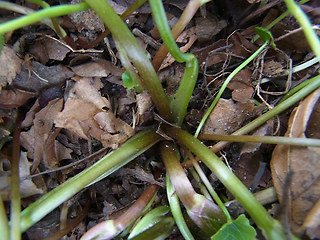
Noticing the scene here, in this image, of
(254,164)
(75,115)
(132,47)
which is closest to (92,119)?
(75,115)

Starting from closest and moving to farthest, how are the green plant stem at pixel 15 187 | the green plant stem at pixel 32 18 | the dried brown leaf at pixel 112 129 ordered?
1. the green plant stem at pixel 32 18
2. the green plant stem at pixel 15 187
3. the dried brown leaf at pixel 112 129

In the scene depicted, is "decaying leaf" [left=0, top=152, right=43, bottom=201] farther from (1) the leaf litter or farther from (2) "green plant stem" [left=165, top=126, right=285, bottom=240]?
(2) "green plant stem" [left=165, top=126, right=285, bottom=240]

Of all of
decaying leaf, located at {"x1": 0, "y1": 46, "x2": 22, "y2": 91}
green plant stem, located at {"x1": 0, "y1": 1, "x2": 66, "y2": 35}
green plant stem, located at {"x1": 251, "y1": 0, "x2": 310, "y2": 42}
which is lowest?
green plant stem, located at {"x1": 251, "y1": 0, "x2": 310, "y2": 42}

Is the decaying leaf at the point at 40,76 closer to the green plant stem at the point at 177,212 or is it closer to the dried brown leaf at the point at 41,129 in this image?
the dried brown leaf at the point at 41,129

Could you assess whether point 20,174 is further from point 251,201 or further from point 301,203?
point 301,203

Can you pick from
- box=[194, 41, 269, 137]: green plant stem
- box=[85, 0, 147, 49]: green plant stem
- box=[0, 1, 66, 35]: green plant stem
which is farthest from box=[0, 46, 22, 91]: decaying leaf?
box=[194, 41, 269, 137]: green plant stem

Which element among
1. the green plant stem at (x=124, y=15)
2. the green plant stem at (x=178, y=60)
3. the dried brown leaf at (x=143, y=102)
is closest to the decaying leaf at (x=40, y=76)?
the green plant stem at (x=124, y=15)

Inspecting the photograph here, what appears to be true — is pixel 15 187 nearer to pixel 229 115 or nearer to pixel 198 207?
pixel 198 207
